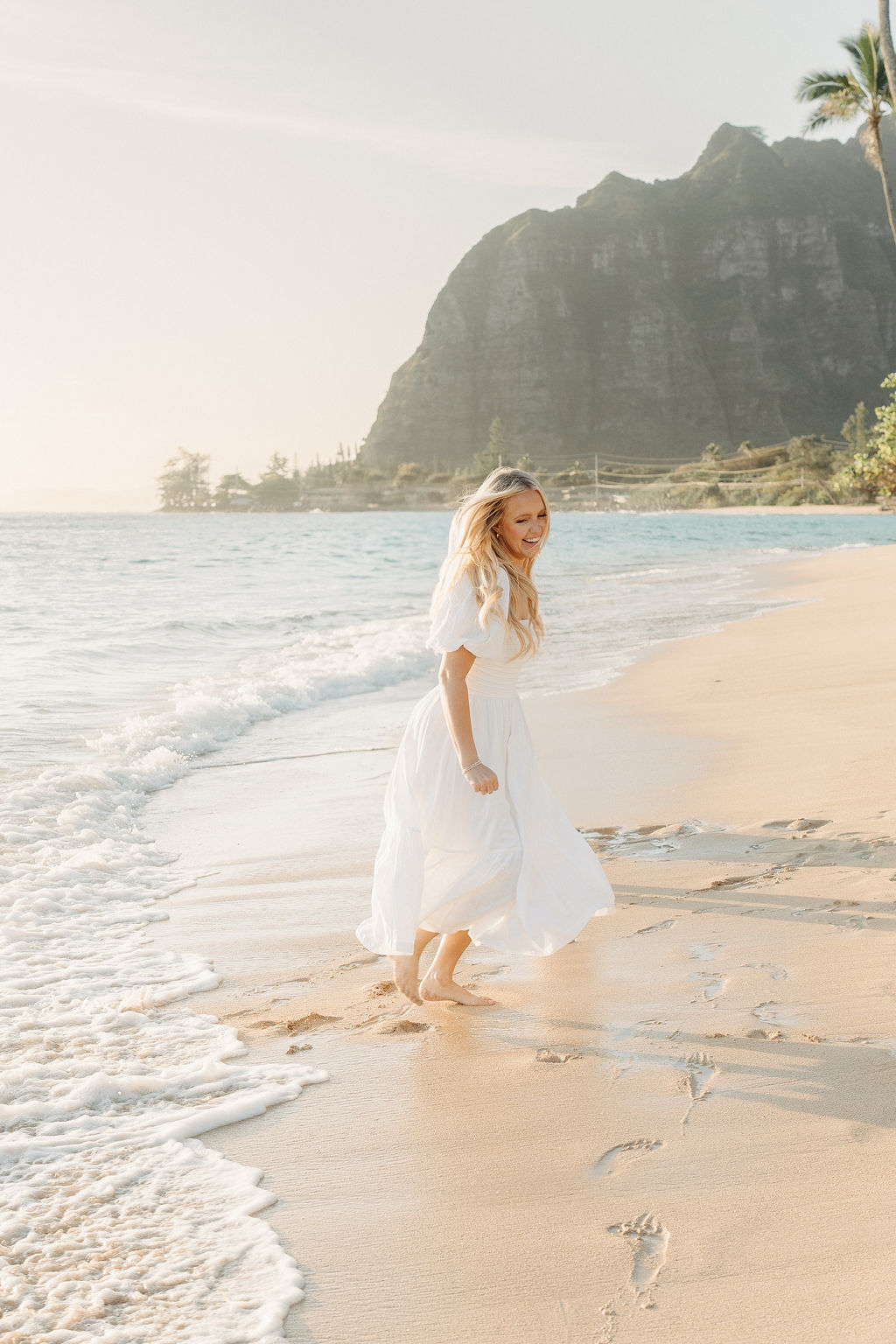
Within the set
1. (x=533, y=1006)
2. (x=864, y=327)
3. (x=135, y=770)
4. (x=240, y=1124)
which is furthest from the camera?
(x=864, y=327)

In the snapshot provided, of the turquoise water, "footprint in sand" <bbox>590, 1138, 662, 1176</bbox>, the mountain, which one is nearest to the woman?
"footprint in sand" <bbox>590, 1138, 662, 1176</bbox>

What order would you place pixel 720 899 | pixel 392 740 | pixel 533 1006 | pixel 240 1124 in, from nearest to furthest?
pixel 240 1124
pixel 533 1006
pixel 720 899
pixel 392 740

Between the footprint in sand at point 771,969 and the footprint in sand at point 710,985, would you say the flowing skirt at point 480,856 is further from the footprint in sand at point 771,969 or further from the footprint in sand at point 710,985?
the footprint in sand at point 771,969

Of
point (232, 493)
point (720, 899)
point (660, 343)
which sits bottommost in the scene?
point (720, 899)

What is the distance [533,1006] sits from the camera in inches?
123

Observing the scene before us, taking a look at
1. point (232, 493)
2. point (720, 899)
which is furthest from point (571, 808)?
point (232, 493)

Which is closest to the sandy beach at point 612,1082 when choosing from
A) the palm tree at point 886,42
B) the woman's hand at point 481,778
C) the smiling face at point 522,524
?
the woman's hand at point 481,778

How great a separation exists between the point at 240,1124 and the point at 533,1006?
954 millimetres

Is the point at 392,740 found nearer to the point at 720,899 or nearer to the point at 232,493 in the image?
the point at 720,899

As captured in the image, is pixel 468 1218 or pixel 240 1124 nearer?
pixel 468 1218

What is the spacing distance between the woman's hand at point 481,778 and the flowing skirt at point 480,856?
0.11m

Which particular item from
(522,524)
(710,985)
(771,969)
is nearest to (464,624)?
(522,524)

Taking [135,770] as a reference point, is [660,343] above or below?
above

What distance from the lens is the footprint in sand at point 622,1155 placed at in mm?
2207
